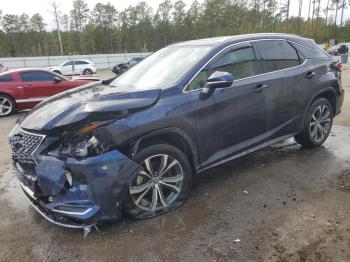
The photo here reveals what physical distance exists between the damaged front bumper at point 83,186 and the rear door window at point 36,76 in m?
8.48

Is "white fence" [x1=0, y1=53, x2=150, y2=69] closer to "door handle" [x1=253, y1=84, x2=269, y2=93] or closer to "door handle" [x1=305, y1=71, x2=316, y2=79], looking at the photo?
"door handle" [x1=305, y1=71, x2=316, y2=79]

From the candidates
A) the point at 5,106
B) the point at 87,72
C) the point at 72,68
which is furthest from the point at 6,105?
the point at 87,72

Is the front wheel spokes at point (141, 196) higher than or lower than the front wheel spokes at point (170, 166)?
lower

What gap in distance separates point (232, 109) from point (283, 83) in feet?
3.32

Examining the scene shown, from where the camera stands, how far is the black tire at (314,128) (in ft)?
16.7

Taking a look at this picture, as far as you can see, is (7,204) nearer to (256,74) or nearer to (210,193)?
(210,193)

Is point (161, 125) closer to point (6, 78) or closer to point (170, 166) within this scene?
point (170, 166)

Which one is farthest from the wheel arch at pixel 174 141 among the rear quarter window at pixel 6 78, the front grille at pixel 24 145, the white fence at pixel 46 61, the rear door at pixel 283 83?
the white fence at pixel 46 61

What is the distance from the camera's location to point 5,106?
34.3 ft

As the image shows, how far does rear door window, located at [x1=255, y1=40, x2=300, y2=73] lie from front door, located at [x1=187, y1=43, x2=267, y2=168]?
0.16 m

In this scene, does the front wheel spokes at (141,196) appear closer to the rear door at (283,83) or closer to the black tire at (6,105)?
the rear door at (283,83)

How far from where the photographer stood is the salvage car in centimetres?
307

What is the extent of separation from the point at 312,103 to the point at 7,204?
4.36m

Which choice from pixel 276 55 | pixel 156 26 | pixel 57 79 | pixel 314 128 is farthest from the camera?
pixel 156 26
